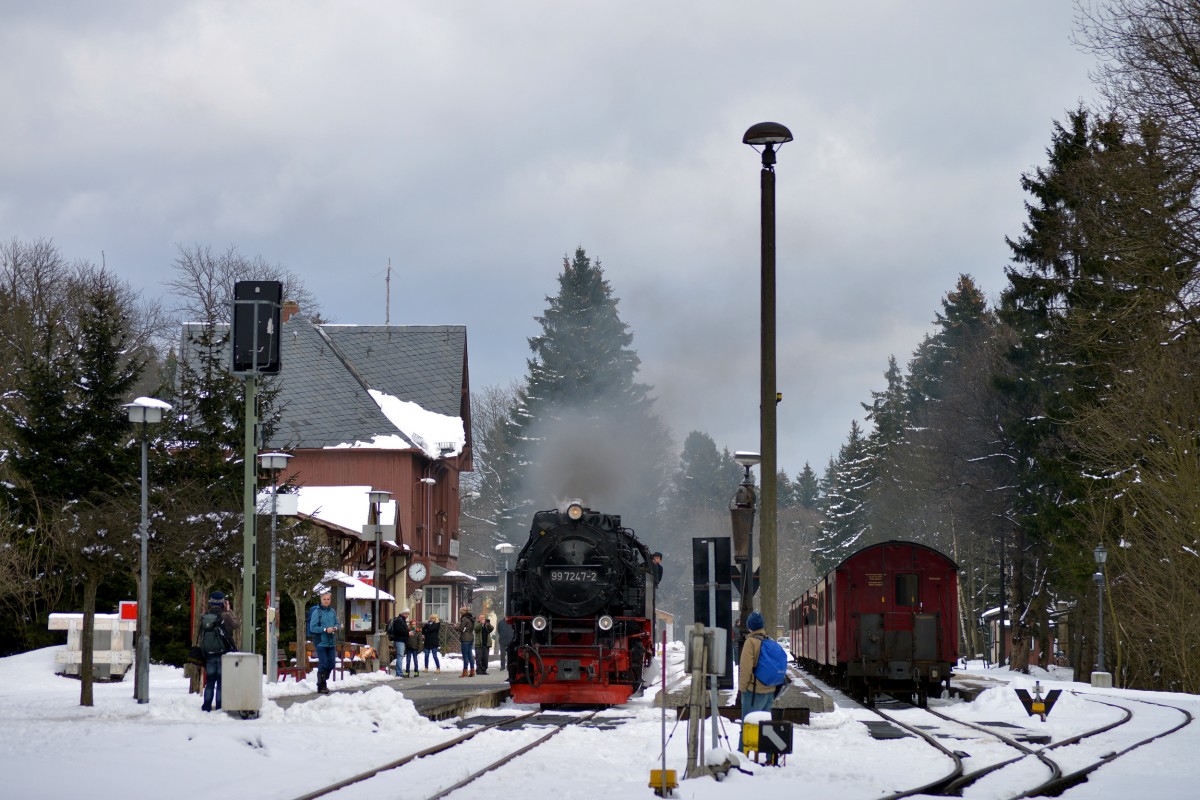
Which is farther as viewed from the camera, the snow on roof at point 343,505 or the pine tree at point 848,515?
the pine tree at point 848,515

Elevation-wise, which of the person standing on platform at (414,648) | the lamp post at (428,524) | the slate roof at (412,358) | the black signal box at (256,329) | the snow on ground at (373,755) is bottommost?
the person standing on platform at (414,648)

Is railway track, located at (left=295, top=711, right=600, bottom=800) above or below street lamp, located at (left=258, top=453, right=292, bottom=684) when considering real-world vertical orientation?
below

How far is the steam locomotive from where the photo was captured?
2253 centimetres

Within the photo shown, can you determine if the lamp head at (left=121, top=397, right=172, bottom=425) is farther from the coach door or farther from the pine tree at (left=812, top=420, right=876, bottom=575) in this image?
the pine tree at (left=812, top=420, right=876, bottom=575)

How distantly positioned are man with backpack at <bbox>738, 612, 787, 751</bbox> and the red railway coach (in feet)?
37.0

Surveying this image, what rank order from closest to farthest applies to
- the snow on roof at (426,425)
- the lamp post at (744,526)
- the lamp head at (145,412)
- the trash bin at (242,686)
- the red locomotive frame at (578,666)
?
A: the trash bin at (242,686) < the lamp head at (145,412) < the red locomotive frame at (578,666) < the lamp post at (744,526) < the snow on roof at (426,425)

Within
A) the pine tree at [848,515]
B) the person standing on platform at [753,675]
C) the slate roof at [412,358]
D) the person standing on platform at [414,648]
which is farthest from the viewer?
the pine tree at [848,515]

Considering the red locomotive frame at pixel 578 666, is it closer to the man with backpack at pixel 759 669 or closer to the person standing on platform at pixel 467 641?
the man with backpack at pixel 759 669

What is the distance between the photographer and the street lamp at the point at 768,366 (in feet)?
53.4

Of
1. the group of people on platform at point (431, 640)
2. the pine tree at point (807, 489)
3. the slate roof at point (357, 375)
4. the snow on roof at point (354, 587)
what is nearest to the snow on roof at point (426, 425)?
the slate roof at point (357, 375)

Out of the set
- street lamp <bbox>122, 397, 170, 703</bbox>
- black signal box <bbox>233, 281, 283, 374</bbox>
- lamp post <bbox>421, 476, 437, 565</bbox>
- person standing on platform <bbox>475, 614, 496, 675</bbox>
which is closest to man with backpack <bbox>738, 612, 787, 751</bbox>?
black signal box <bbox>233, 281, 283, 374</bbox>

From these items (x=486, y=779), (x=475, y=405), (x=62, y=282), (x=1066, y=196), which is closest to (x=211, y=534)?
(x=486, y=779)

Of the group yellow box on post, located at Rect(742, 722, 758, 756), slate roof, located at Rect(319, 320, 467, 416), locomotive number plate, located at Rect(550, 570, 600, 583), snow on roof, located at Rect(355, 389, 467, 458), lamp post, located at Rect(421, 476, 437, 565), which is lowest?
yellow box on post, located at Rect(742, 722, 758, 756)

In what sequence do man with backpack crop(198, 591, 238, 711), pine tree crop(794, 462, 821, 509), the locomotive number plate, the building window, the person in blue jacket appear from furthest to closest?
1. pine tree crop(794, 462, 821, 509)
2. the building window
3. the person in blue jacket
4. the locomotive number plate
5. man with backpack crop(198, 591, 238, 711)
